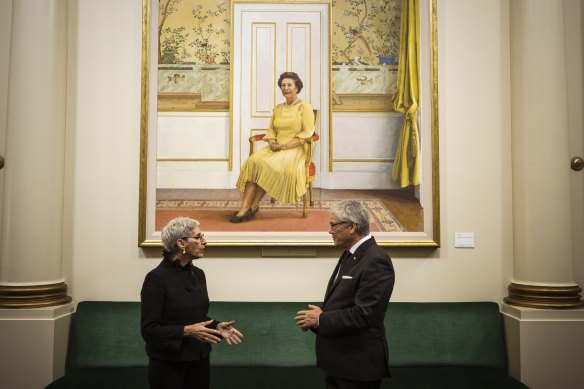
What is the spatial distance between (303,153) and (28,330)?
286 centimetres

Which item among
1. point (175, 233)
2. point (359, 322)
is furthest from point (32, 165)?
point (359, 322)

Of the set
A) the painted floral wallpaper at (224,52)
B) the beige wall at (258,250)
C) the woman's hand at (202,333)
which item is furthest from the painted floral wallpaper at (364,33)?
the woman's hand at (202,333)

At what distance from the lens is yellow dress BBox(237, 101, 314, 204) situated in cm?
541

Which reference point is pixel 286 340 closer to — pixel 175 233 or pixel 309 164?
pixel 309 164

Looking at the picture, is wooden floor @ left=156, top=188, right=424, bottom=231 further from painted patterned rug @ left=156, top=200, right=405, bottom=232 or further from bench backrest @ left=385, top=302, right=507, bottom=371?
bench backrest @ left=385, top=302, right=507, bottom=371

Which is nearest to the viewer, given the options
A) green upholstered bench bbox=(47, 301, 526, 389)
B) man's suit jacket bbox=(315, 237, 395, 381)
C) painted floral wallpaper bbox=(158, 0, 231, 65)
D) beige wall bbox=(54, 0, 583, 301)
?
man's suit jacket bbox=(315, 237, 395, 381)

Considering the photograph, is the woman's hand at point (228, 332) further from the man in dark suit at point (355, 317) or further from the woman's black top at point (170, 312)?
the man in dark suit at point (355, 317)

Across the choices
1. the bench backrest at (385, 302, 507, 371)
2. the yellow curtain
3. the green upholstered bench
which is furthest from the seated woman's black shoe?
the bench backrest at (385, 302, 507, 371)

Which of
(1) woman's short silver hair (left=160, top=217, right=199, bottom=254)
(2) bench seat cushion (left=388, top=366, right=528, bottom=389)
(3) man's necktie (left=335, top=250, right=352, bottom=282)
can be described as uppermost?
(1) woman's short silver hair (left=160, top=217, right=199, bottom=254)

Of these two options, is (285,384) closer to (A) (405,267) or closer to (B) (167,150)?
(A) (405,267)

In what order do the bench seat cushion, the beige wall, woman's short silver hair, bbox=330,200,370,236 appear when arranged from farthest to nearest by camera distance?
1. the beige wall
2. the bench seat cushion
3. woman's short silver hair, bbox=330,200,370,236

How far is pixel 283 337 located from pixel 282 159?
164 centimetres

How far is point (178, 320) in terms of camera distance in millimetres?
3264

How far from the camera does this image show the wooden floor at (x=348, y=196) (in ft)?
17.7
